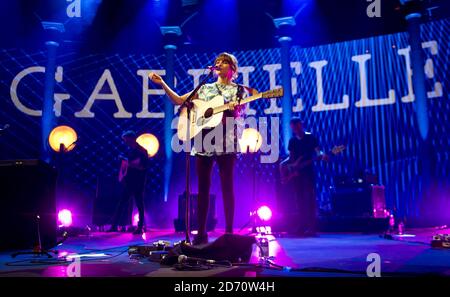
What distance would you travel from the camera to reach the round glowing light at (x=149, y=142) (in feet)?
31.7

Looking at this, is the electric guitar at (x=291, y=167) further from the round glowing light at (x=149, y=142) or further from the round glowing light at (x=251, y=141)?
the round glowing light at (x=149, y=142)

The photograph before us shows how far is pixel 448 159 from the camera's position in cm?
838

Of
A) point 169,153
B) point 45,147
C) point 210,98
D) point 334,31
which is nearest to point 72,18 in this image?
point 45,147

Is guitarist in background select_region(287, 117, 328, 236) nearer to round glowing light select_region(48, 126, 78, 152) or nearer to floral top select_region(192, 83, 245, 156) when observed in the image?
floral top select_region(192, 83, 245, 156)

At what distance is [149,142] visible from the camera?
9695mm

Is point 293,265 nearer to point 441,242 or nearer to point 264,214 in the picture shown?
point 441,242

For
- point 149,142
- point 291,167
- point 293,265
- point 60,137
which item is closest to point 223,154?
point 293,265

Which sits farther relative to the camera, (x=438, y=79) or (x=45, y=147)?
(x=45, y=147)

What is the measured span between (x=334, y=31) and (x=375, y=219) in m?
4.26

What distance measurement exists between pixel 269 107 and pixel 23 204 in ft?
20.5

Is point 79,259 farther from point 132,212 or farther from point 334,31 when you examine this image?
point 334,31

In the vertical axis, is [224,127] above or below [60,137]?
below

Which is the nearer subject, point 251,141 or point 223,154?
point 223,154

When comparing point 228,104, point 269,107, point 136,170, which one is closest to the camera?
point 228,104
